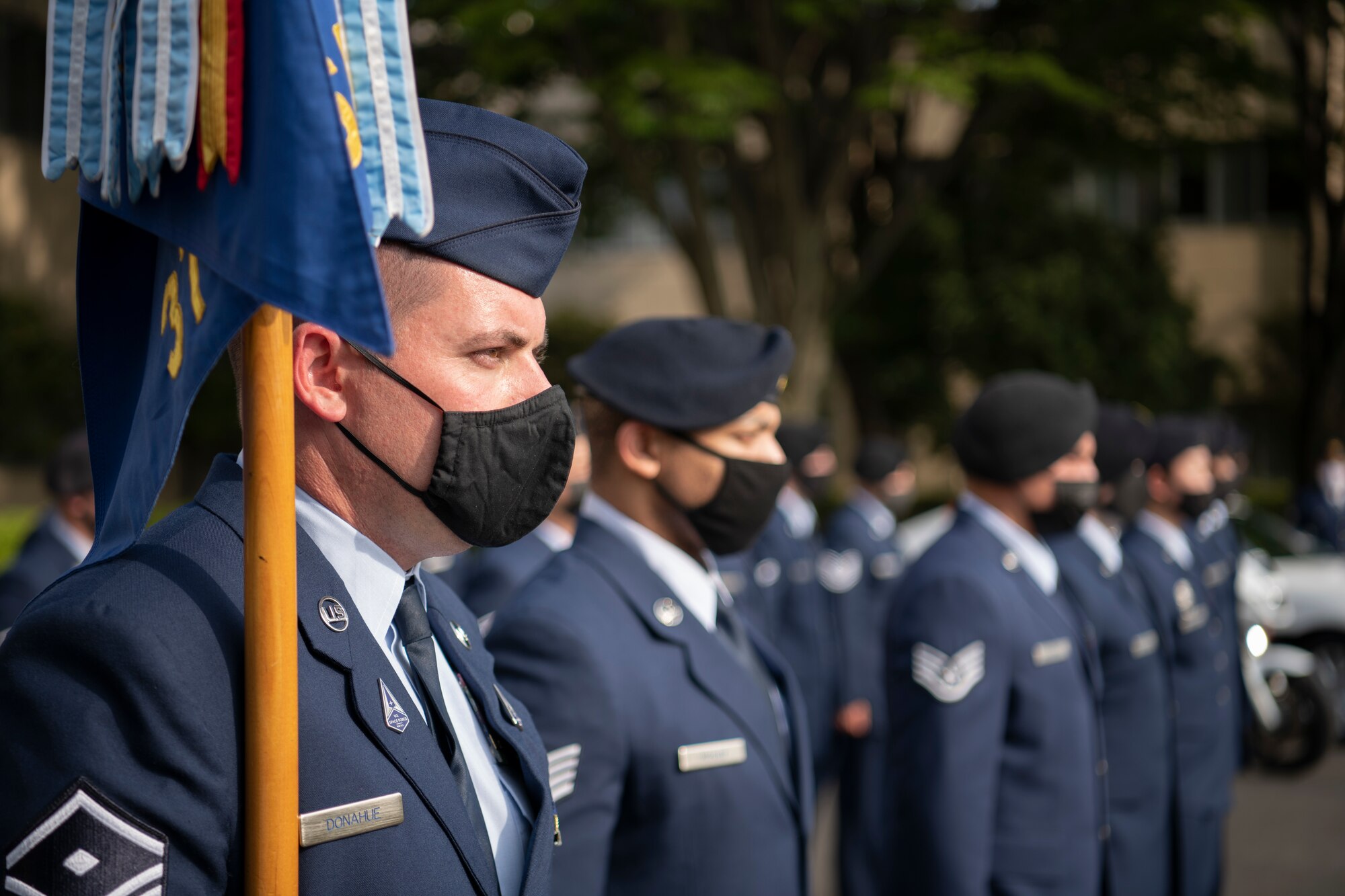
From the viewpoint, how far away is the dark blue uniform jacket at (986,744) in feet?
12.0

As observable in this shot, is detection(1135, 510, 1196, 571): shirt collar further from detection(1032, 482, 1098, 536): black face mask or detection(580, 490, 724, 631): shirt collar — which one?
detection(580, 490, 724, 631): shirt collar

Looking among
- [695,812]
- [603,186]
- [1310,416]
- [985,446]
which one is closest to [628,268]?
[603,186]

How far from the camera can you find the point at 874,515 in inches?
416

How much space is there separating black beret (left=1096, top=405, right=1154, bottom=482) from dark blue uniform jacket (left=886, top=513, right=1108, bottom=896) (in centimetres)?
297

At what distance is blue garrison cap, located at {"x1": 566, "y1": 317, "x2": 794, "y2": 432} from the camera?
3.21 metres

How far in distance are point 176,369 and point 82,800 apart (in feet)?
1.56

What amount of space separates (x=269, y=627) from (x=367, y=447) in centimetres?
41

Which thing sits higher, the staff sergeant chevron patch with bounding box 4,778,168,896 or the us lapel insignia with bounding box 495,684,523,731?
the staff sergeant chevron patch with bounding box 4,778,168,896

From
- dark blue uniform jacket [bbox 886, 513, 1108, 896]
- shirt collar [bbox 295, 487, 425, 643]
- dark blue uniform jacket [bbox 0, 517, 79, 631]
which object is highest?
shirt collar [bbox 295, 487, 425, 643]

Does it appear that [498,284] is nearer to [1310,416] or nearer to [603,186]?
[603,186]

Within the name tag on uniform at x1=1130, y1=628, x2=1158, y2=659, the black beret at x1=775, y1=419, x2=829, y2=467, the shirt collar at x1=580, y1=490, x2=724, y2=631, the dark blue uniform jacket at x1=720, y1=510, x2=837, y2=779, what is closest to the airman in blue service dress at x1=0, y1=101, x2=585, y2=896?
the shirt collar at x1=580, y1=490, x2=724, y2=631

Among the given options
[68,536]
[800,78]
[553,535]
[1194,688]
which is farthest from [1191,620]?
[800,78]

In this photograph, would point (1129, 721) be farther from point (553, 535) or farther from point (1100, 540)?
point (553, 535)

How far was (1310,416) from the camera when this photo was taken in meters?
21.2
